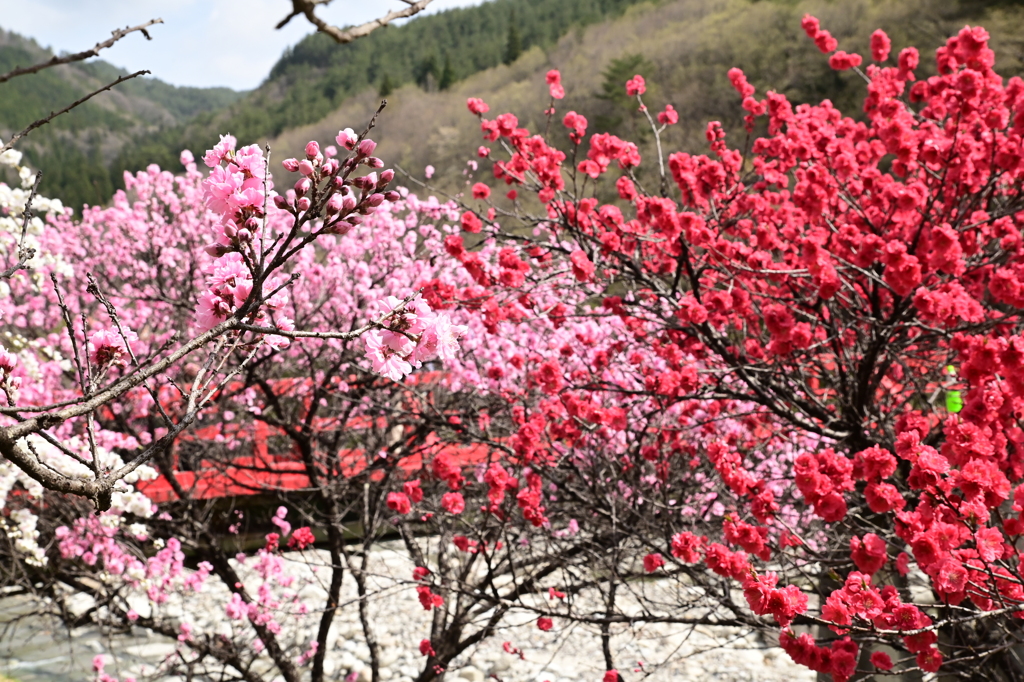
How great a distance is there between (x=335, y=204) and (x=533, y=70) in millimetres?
48754

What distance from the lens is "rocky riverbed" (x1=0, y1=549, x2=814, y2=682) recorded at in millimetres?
6059

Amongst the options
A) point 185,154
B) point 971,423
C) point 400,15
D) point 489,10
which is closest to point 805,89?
point 185,154

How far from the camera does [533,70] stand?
151ft

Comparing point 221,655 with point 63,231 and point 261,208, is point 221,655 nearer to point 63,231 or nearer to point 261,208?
point 261,208

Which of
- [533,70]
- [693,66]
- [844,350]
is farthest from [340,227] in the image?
[533,70]

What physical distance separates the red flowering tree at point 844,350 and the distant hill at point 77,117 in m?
28.0

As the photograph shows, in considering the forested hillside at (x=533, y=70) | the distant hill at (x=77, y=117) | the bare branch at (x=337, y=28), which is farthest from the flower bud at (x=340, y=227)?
the distant hill at (x=77, y=117)

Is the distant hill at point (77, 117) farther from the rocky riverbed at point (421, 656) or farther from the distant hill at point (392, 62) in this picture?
the rocky riverbed at point (421, 656)

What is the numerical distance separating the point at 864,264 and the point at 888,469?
3.87 feet

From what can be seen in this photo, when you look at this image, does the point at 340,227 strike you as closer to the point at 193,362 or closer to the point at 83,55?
the point at 83,55

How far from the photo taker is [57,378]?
276 inches

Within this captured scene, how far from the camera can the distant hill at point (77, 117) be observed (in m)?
62.2

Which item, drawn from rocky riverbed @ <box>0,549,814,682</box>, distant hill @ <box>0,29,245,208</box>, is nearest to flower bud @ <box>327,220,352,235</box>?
rocky riverbed @ <box>0,549,814,682</box>

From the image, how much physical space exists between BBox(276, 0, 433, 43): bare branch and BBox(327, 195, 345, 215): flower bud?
0.30m
